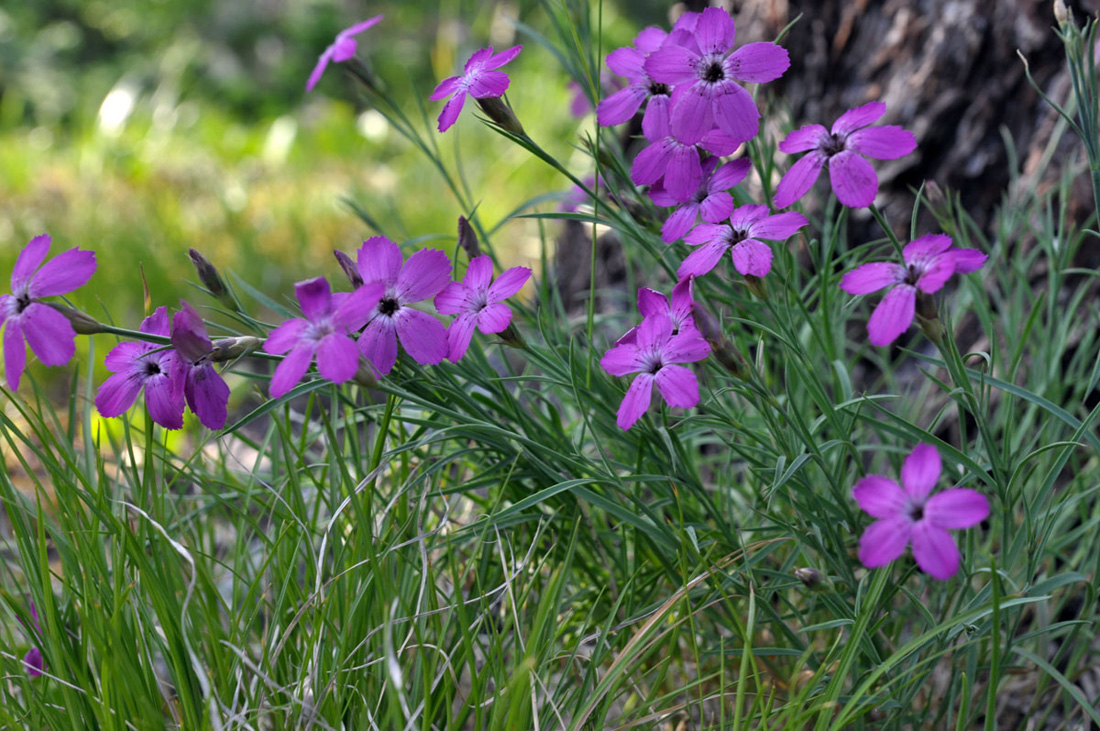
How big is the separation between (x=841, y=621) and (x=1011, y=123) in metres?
1.00

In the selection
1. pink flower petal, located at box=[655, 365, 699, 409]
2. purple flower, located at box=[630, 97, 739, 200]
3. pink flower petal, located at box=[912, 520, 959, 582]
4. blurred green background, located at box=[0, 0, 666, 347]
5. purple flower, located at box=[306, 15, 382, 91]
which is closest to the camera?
pink flower petal, located at box=[912, 520, 959, 582]

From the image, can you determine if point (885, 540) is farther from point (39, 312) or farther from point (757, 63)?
point (39, 312)

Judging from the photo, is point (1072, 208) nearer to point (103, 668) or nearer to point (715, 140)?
point (715, 140)

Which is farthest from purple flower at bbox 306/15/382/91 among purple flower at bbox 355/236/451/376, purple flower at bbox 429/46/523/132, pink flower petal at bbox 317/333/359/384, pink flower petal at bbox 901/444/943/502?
pink flower petal at bbox 901/444/943/502

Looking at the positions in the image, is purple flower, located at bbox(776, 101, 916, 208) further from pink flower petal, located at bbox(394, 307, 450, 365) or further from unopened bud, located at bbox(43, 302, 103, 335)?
unopened bud, located at bbox(43, 302, 103, 335)

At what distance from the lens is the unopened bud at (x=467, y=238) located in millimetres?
802

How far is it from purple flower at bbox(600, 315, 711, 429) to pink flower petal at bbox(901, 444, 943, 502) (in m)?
0.14

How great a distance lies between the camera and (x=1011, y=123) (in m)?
1.41

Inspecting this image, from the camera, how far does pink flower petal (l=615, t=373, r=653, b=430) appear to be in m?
0.64

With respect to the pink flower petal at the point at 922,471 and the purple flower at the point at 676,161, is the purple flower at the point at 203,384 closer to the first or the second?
the purple flower at the point at 676,161

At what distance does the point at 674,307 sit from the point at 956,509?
248 millimetres

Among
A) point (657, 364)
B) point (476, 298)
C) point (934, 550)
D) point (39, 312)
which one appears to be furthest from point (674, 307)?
point (39, 312)

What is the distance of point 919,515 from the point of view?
1.81 ft

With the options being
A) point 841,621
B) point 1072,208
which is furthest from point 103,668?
point 1072,208
